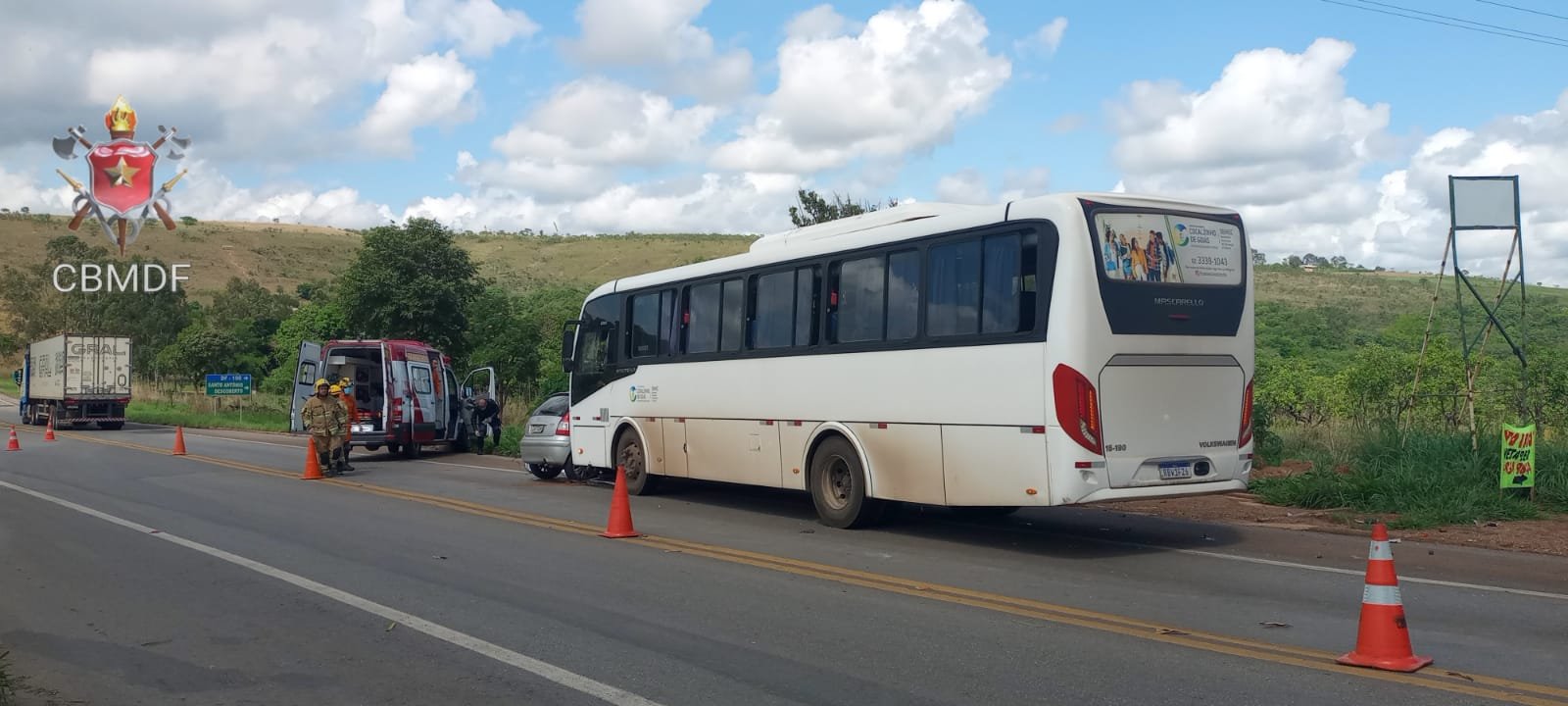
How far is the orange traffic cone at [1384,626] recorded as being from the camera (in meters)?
6.25

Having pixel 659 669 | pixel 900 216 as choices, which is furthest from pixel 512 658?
pixel 900 216

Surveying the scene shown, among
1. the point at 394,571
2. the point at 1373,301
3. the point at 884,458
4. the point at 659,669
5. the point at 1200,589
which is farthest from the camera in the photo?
the point at 1373,301

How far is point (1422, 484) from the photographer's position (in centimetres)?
1301

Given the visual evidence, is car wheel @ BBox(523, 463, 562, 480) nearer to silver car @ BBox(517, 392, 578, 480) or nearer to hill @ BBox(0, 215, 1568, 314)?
silver car @ BBox(517, 392, 578, 480)

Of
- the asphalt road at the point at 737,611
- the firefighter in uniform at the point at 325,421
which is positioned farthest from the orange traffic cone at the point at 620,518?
the firefighter in uniform at the point at 325,421

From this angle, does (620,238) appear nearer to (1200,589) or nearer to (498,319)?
(498,319)

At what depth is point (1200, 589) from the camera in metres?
8.80

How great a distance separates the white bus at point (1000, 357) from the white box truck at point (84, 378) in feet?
107

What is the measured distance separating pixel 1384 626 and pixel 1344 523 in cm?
670

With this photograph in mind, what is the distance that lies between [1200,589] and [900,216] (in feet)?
16.5

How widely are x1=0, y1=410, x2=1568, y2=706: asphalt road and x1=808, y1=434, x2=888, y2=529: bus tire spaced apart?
27 cm

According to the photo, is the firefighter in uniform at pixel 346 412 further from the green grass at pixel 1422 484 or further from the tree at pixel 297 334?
the tree at pixel 297 334

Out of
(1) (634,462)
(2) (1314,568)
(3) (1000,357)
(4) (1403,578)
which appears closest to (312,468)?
(1) (634,462)

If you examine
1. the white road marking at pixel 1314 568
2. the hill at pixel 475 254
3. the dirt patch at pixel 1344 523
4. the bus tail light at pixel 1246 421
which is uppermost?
the hill at pixel 475 254
